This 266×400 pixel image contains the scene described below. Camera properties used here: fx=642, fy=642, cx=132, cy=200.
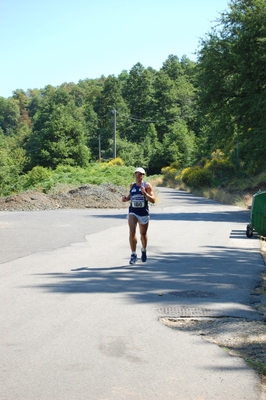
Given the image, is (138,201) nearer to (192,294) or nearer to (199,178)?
(192,294)

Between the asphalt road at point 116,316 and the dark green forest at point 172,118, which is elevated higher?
the dark green forest at point 172,118

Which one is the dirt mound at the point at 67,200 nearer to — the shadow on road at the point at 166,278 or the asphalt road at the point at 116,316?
the asphalt road at the point at 116,316

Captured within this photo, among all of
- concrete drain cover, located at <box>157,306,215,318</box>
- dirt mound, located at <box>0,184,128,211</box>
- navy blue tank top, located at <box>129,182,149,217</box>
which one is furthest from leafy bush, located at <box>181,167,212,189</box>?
concrete drain cover, located at <box>157,306,215,318</box>

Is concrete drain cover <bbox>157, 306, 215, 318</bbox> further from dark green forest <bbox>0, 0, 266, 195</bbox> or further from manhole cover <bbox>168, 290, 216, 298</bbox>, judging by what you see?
dark green forest <bbox>0, 0, 266, 195</bbox>

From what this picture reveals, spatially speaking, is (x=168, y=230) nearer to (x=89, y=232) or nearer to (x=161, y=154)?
(x=89, y=232)

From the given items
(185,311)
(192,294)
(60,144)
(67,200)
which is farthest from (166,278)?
(60,144)

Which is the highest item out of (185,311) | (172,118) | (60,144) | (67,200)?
(172,118)

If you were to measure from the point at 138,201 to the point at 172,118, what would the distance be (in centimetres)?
10270

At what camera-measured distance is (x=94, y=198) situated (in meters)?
35.2

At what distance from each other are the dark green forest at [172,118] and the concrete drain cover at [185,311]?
70.6ft

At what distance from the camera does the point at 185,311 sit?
26.9ft

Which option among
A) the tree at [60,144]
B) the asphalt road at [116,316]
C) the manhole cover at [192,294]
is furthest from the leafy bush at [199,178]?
the manhole cover at [192,294]

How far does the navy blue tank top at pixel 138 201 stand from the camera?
492 inches

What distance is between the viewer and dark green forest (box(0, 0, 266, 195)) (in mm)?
30250
